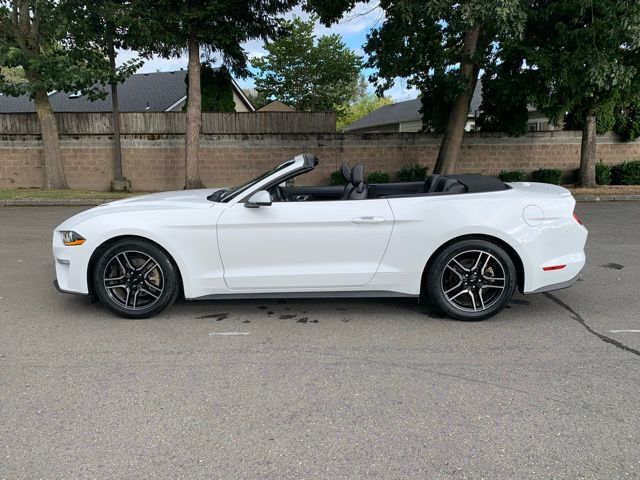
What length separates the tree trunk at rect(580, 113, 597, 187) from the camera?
51.4 ft

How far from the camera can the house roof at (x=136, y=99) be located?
85.0 ft

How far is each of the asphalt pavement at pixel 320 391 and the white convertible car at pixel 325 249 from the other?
303 millimetres

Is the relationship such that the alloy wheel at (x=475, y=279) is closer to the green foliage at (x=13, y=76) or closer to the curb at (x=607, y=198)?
the curb at (x=607, y=198)

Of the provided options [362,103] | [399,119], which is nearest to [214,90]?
[399,119]

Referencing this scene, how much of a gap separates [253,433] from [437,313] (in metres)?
2.45

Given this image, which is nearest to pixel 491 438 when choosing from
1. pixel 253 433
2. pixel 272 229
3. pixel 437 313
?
pixel 253 433

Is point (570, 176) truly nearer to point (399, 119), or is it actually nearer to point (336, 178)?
point (336, 178)

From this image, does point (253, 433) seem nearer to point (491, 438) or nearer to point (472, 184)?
point (491, 438)

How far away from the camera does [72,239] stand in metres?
4.25

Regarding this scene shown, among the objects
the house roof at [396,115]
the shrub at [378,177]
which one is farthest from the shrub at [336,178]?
the house roof at [396,115]

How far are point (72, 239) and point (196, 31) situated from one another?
11.4 meters

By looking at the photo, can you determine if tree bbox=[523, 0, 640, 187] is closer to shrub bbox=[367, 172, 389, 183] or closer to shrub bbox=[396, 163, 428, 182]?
shrub bbox=[396, 163, 428, 182]

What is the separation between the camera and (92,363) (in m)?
3.53

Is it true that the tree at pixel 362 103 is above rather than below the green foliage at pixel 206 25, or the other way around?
above
